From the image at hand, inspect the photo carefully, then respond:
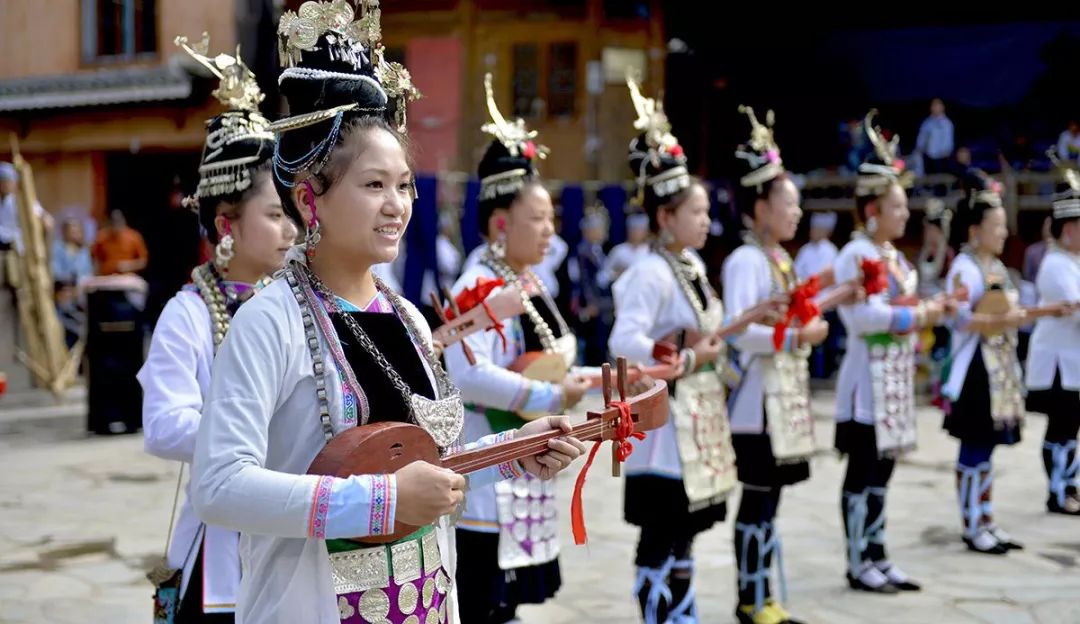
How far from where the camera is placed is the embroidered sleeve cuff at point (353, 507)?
190 cm

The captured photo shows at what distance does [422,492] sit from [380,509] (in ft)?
0.26

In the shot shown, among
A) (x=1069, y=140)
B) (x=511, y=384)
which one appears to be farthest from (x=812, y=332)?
(x=1069, y=140)

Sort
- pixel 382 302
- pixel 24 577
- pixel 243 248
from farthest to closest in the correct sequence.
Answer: pixel 24 577, pixel 243 248, pixel 382 302

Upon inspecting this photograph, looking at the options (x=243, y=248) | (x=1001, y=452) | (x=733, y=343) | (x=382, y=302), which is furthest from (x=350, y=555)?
(x=1001, y=452)

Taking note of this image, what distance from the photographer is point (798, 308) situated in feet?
14.9

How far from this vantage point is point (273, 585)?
204 cm

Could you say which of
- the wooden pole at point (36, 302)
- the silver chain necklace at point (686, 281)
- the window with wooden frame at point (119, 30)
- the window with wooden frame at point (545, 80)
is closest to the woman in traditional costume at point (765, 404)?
the silver chain necklace at point (686, 281)

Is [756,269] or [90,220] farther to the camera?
[90,220]

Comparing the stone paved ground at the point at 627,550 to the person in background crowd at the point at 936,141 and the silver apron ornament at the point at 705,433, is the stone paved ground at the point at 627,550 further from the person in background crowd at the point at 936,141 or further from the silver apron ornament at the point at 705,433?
the person in background crowd at the point at 936,141

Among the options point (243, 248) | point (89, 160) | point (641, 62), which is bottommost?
point (243, 248)

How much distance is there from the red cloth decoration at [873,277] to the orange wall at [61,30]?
1017 centimetres

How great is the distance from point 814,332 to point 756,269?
0.37m

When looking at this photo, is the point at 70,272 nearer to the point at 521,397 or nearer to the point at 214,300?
A: the point at 521,397

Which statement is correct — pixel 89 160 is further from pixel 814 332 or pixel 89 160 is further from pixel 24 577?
pixel 814 332
